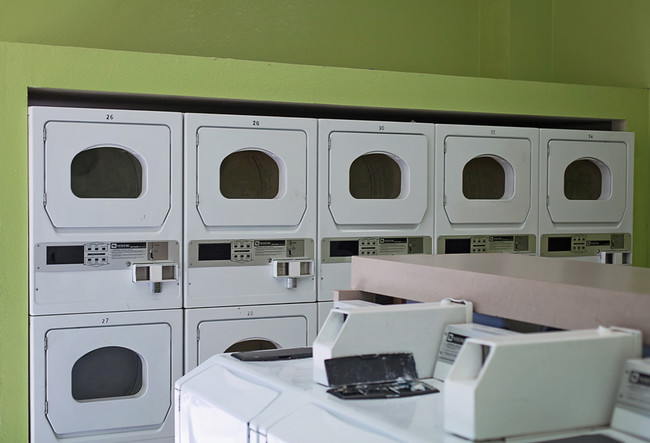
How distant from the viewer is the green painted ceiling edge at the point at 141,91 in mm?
3529

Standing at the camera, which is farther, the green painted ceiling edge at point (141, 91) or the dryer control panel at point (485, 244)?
the dryer control panel at point (485, 244)

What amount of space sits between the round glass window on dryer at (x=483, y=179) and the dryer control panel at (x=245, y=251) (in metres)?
1.19

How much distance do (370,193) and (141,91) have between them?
1386mm

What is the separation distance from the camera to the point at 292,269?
156 inches

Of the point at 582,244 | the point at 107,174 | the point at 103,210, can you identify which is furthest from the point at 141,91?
the point at 582,244

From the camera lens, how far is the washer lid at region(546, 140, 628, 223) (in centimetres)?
457

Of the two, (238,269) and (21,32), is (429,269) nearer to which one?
(238,269)

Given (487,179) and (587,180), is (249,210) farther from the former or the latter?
(587,180)

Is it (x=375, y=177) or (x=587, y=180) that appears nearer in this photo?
(x=375, y=177)

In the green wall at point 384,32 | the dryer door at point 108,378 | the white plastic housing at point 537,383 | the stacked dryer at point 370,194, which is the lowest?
the dryer door at point 108,378

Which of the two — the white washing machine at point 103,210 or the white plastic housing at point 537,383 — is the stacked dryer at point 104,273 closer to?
the white washing machine at point 103,210

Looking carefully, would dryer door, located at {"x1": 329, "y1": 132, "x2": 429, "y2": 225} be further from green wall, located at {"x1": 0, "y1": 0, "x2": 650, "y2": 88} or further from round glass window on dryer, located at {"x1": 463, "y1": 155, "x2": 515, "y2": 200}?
green wall, located at {"x1": 0, "y1": 0, "x2": 650, "y2": 88}

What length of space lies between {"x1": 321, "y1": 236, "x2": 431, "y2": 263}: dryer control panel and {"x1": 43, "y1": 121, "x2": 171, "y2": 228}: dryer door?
884 millimetres

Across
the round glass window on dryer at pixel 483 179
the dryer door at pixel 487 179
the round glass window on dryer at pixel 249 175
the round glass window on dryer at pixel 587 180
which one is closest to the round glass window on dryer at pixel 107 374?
the round glass window on dryer at pixel 249 175
